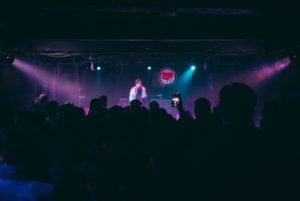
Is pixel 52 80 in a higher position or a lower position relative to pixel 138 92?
higher

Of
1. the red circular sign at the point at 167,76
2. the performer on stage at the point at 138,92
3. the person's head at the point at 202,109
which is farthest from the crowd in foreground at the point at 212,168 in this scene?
the red circular sign at the point at 167,76

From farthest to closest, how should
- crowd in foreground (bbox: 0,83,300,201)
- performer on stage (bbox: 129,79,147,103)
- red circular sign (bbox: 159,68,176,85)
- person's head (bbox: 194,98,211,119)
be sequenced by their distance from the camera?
1. red circular sign (bbox: 159,68,176,85)
2. performer on stage (bbox: 129,79,147,103)
3. person's head (bbox: 194,98,211,119)
4. crowd in foreground (bbox: 0,83,300,201)

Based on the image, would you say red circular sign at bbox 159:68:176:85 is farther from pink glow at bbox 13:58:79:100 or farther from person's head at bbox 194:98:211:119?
person's head at bbox 194:98:211:119

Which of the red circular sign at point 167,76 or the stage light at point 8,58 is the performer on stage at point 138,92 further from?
the stage light at point 8,58

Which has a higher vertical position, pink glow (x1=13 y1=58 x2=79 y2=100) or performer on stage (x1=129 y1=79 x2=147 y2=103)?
pink glow (x1=13 y1=58 x2=79 y2=100)

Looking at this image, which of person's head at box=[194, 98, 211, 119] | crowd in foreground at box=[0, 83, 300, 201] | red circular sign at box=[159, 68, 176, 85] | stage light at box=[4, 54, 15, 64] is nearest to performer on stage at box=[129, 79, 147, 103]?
red circular sign at box=[159, 68, 176, 85]

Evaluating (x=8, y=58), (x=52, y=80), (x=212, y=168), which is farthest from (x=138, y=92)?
(x=212, y=168)

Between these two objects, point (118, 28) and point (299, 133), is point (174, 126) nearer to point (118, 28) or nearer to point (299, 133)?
point (299, 133)

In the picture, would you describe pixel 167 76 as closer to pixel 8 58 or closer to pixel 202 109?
pixel 8 58

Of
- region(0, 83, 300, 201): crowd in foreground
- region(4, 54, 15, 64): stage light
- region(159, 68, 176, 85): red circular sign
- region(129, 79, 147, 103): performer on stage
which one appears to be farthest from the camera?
region(159, 68, 176, 85): red circular sign

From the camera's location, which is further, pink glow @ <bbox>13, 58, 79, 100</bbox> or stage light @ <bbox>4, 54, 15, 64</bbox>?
pink glow @ <bbox>13, 58, 79, 100</bbox>

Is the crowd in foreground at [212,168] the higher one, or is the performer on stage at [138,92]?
the performer on stage at [138,92]

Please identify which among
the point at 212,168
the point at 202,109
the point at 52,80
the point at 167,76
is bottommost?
the point at 212,168

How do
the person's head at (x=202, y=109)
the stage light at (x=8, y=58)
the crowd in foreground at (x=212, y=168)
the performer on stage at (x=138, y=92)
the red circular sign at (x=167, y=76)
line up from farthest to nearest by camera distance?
the red circular sign at (x=167, y=76) → the performer on stage at (x=138, y=92) → the stage light at (x=8, y=58) → the person's head at (x=202, y=109) → the crowd in foreground at (x=212, y=168)
